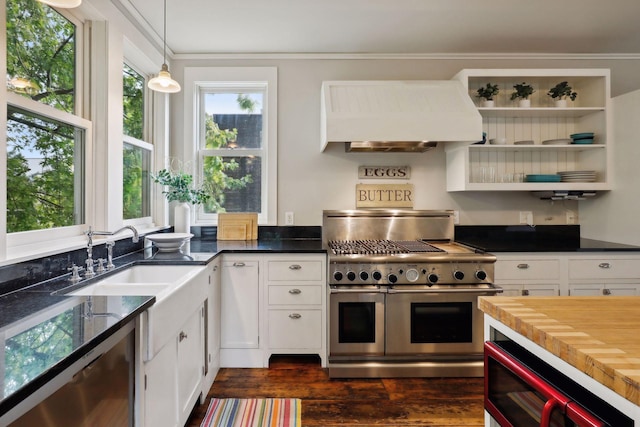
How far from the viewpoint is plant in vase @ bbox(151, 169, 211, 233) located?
9.25 ft

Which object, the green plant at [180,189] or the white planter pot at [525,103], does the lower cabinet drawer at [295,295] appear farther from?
the white planter pot at [525,103]

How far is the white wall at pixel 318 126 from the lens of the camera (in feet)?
10.4

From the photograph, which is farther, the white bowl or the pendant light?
the white bowl

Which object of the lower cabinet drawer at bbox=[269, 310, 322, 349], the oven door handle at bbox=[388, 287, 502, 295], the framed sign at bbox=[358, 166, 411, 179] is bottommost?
the lower cabinet drawer at bbox=[269, 310, 322, 349]

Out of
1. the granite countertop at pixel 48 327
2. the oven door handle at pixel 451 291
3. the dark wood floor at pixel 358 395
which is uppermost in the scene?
the granite countertop at pixel 48 327

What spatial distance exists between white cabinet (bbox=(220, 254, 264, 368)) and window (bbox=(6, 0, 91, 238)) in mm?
1006

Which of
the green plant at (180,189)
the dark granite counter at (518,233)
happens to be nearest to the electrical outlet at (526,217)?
the dark granite counter at (518,233)

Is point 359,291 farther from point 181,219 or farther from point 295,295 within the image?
point 181,219

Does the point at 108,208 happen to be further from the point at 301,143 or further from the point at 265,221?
the point at 301,143

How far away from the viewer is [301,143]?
3.19 metres

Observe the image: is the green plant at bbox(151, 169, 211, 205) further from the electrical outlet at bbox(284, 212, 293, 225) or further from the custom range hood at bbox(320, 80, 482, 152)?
the custom range hood at bbox(320, 80, 482, 152)

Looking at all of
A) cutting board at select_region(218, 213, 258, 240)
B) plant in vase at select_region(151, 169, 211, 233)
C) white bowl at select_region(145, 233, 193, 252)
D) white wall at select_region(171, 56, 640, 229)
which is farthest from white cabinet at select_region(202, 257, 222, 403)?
white wall at select_region(171, 56, 640, 229)

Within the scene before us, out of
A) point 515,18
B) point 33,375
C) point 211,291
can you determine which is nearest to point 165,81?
point 211,291

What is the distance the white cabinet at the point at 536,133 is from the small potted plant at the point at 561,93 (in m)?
0.06
